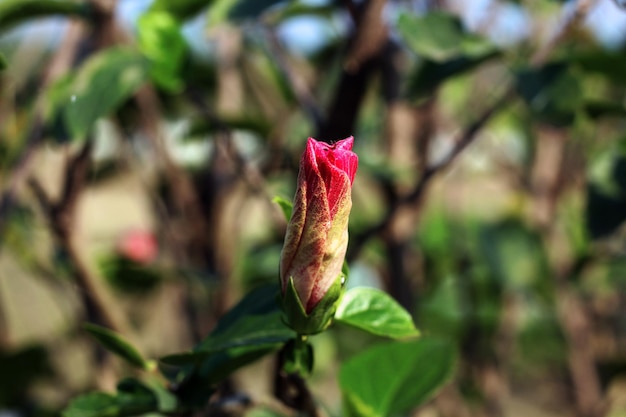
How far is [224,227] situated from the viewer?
1.49m

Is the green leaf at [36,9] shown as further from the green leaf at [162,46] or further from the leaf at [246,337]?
the leaf at [246,337]

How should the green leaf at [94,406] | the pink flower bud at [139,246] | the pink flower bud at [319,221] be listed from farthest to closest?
the pink flower bud at [139,246] → the green leaf at [94,406] → the pink flower bud at [319,221]

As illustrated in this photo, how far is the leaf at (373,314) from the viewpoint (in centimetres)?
52

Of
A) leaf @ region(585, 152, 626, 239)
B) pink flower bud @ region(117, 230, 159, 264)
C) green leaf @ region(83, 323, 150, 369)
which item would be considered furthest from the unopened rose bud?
pink flower bud @ region(117, 230, 159, 264)

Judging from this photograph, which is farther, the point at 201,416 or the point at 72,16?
the point at 72,16


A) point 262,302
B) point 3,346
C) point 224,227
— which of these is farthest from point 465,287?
point 262,302

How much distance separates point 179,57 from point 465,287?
0.96 meters

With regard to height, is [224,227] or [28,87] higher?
[28,87]

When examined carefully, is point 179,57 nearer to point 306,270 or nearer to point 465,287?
point 306,270

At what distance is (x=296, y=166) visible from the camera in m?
1.19

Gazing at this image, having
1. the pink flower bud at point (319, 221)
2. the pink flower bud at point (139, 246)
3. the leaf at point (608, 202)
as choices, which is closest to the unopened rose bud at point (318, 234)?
the pink flower bud at point (319, 221)

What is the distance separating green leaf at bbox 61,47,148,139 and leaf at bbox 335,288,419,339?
0.38 meters

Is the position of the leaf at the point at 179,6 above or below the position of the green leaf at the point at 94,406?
above

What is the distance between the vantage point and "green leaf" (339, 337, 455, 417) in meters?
0.63
